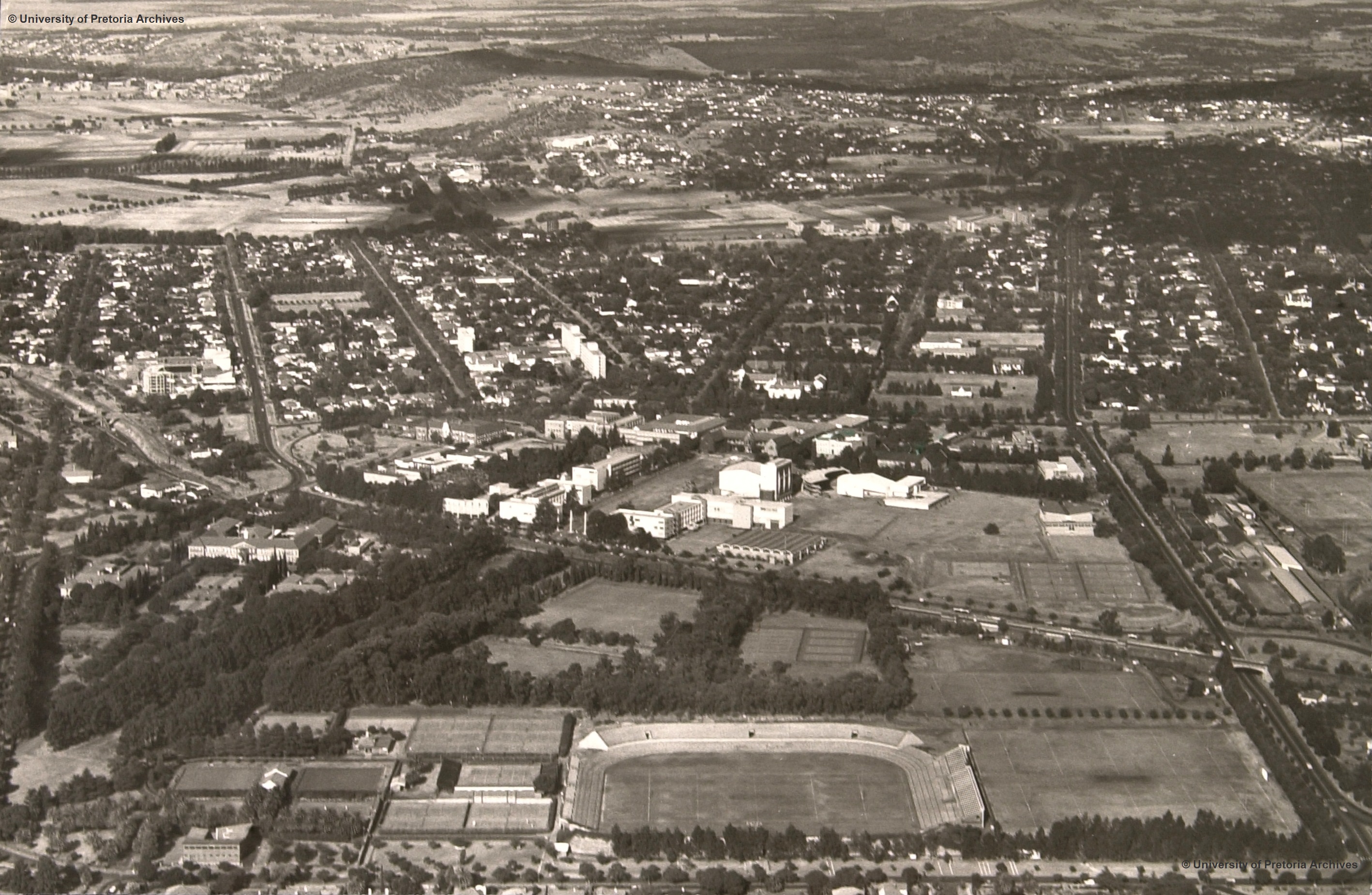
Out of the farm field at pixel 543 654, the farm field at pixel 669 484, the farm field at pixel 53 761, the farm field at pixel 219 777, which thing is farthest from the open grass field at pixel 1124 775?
the farm field at pixel 669 484

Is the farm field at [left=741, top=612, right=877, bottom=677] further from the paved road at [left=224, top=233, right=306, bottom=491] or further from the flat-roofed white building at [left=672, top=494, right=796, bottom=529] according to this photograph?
the paved road at [left=224, top=233, right=306, bottom=491]

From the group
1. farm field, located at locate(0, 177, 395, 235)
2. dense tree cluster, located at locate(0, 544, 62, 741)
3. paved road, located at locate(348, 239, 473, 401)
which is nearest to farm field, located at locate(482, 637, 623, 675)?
dense tree cluster, located at locate(0, 544, 62, 741)

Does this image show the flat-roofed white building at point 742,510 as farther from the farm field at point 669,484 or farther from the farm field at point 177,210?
the farm field at point 177,210

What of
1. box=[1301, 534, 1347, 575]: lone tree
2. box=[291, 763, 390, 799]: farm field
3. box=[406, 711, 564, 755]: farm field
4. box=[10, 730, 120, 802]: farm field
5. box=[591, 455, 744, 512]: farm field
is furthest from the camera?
box=[591, 455, 744, 512]: farm field

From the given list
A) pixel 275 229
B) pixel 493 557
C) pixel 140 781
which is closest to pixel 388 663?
pixel 140 781

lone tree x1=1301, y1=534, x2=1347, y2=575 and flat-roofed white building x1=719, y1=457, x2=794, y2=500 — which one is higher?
lone tree x1=1301, y1=534, x2=1347, y2=575

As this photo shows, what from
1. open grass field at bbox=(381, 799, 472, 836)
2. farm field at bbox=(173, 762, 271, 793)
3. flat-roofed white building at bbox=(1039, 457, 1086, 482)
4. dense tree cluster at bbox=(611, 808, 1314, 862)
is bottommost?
flat-roofed white building at bbox=(1039, 457, 1086, 482)

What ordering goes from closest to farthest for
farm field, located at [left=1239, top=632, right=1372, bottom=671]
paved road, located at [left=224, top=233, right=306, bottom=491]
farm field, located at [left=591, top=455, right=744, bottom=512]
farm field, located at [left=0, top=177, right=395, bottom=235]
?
farm field, located at [left=1239, top=632, right=1372, bottom=671] → farm field, located at [left=591, top=455, right=744, bottom=512] → paved road, located at [left=224, top=233, right=306, bottom=491] → farm field, located at [left=0, top=177, right=395, bottom=235]

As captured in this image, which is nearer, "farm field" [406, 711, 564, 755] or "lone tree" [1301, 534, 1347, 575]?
"farm field" [406, 711, 564, 755]
